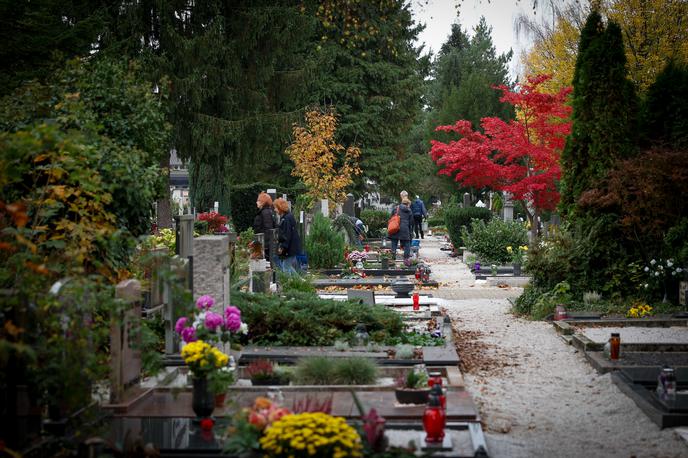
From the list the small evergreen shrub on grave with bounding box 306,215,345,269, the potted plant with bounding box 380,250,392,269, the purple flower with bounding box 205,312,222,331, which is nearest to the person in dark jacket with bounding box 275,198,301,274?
the small evergreen shrub on grave with bounding box 306,215,345,269

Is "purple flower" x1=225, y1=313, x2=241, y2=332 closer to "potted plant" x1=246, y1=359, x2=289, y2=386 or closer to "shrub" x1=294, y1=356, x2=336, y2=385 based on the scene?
"potted plant" x1=246, y1=359, x2=289, y2=386

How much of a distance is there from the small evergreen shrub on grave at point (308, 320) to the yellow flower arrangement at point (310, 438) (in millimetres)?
6256

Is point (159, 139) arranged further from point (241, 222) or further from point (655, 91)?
point (241, 222)

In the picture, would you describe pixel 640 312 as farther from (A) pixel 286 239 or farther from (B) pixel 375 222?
(B) pixel 375 222

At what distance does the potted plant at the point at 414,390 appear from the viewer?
8992mm

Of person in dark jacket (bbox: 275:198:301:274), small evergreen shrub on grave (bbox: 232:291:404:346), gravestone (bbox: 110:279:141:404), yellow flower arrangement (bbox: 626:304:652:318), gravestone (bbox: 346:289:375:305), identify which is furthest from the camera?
person in dark jacket (bbox: 275:198:301:274)

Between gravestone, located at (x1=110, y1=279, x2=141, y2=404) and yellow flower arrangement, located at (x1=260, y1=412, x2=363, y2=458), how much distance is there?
116 inches

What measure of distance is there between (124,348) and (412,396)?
2.88 m

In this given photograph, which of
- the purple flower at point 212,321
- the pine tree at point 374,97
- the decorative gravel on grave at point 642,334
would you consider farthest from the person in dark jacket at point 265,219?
the pine tree at point 374,97

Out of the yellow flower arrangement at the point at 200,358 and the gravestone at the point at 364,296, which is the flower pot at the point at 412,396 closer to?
the yellow flower arrangement at the point at 200,358

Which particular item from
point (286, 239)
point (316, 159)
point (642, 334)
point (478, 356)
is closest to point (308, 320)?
point (478, 356)

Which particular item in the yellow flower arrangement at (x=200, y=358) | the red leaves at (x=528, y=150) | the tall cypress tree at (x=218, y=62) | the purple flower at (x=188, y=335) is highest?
the tall cypress tree at (x=218, y=62)

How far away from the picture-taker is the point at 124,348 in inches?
372

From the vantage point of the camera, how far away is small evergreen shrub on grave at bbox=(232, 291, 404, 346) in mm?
12688
